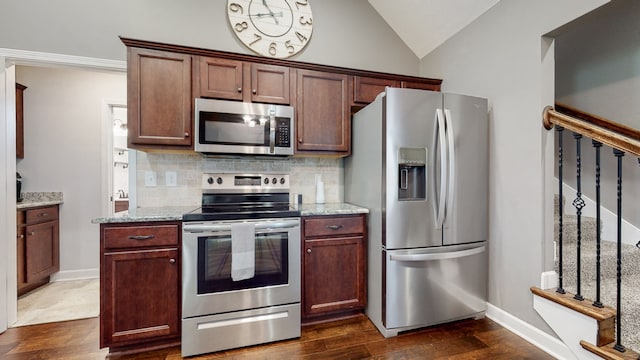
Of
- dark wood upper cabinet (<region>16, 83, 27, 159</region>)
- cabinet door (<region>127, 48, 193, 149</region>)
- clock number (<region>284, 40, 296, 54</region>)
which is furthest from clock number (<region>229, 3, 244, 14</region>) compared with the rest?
dark wood upper cabinet (<region>16, 83, 27, 159</region>)

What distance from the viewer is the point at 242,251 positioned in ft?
6.15

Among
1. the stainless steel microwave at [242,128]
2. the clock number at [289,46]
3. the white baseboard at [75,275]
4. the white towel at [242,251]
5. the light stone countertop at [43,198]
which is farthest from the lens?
the white baseboard at [75,275]

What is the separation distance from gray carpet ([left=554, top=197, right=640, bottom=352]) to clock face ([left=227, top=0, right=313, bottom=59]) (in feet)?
9.50

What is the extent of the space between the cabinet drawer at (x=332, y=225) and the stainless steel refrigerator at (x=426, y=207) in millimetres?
129

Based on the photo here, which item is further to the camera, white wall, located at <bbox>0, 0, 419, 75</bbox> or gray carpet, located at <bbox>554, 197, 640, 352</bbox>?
white wall, located at <bbox>0, 0, 419, 75</bbox>

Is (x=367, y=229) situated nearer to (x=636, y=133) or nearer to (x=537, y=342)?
(x=537, y=342)

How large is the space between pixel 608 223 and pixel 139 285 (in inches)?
152

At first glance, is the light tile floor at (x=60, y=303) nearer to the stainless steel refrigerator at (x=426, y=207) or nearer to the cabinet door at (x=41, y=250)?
the cabinet door at (x=41, y=250)

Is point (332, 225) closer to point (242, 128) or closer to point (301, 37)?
point (242, 128)

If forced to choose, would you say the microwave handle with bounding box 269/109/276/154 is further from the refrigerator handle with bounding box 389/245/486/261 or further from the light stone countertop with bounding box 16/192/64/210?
the light stone countertop with bounding box 16/192/64/210

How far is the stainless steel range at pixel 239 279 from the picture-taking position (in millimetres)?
1826

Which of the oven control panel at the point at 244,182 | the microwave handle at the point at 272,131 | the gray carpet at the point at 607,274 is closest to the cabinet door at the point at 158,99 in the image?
the oven control panel at the point at 244,182

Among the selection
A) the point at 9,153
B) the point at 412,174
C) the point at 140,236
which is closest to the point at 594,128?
the point at 412,174

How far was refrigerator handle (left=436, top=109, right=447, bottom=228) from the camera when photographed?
6.64ft
